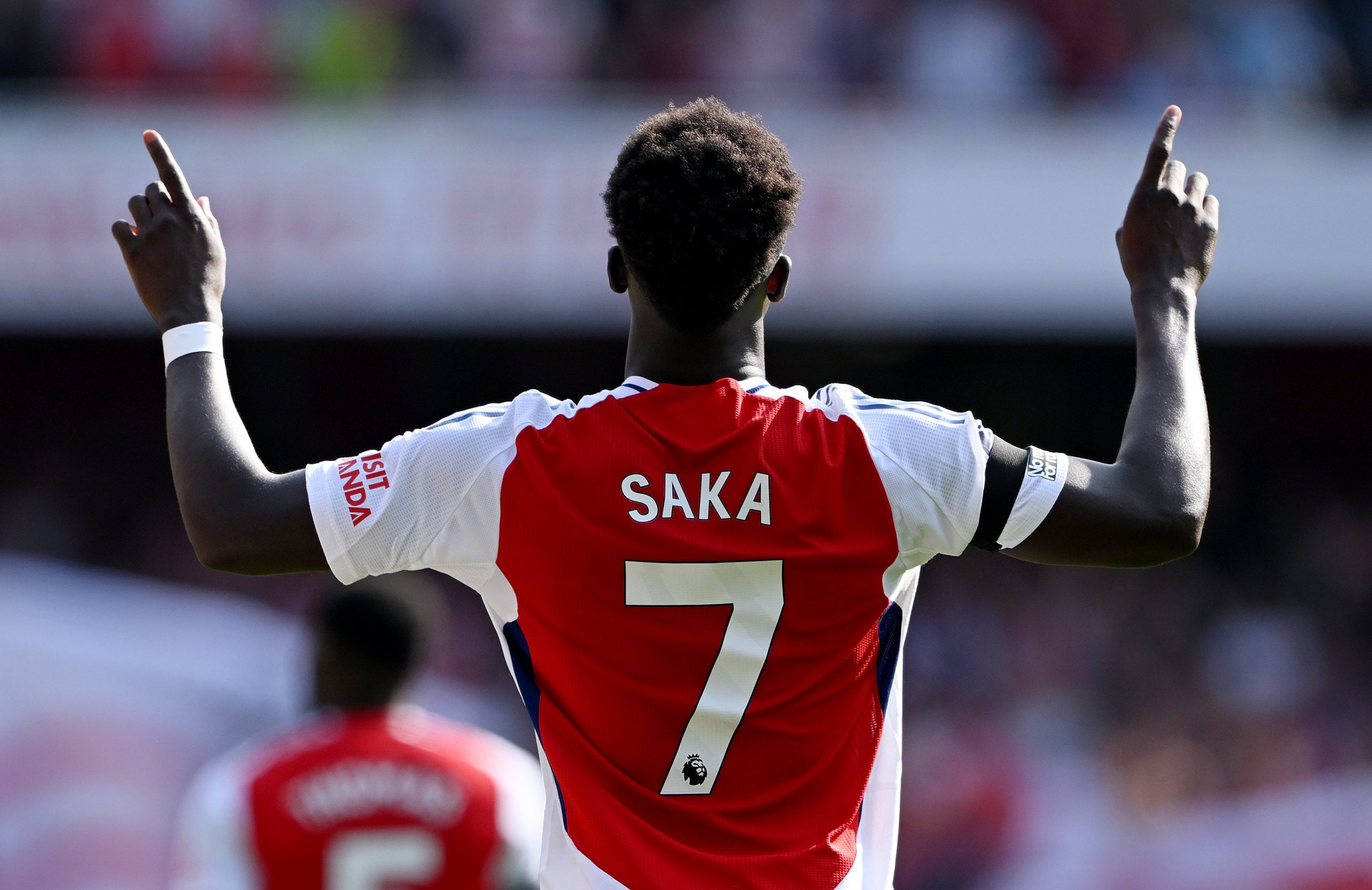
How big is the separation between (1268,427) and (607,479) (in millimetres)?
12830

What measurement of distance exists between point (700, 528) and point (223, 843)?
210 cm

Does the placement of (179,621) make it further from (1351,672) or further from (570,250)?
(1351,672)

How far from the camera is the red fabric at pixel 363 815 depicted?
370 centimetres

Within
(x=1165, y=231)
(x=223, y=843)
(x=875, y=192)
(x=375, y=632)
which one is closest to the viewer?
(x=1165, y=231)

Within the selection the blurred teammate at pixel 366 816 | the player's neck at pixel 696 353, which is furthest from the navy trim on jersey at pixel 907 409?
the blurred teammate at pixel 366 816

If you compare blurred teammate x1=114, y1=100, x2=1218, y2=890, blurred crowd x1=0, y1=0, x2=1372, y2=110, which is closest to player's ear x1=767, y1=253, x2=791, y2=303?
blurred teammate x1=114, y1=100, x2=1218, y2=890

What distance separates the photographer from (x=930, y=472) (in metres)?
2.01

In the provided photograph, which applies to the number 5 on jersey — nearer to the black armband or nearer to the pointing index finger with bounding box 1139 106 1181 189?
the black armband

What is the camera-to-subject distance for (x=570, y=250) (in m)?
11.1

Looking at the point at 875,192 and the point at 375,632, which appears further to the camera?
the point at 875,192

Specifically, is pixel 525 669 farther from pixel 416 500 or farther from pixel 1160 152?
pixel 1160 152

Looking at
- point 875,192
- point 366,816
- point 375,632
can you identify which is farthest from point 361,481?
point 875,192

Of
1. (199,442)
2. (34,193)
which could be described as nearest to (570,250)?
(34,193)

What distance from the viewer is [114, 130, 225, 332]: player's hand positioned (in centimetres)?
213
